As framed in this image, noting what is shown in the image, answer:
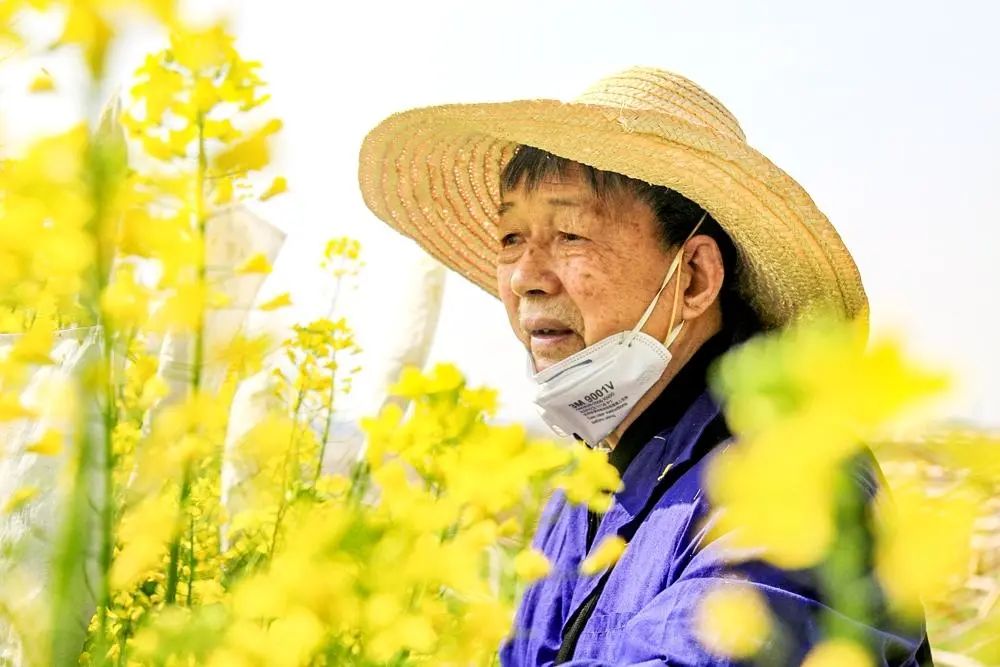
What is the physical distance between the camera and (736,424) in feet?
0.80

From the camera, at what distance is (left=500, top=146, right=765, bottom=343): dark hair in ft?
4.50

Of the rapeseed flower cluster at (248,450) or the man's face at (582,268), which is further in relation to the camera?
the man's face at (582,268)

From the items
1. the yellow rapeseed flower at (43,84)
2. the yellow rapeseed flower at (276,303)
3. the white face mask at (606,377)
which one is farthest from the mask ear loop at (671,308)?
the yellow rapeseed flower at (43,84)

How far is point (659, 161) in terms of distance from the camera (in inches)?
50.4

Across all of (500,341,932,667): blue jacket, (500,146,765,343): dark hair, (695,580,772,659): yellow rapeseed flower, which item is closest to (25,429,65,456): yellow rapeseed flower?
(695,580,772,659): yellow rapeseed flower

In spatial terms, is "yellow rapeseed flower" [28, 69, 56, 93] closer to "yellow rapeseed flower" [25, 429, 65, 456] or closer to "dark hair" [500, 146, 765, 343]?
"yellow rapeseed flower" [25, 429, 65, 456]

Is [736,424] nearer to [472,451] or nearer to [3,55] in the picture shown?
[472,451]

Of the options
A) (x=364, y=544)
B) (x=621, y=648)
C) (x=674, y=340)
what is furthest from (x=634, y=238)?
(x=364, y=544)

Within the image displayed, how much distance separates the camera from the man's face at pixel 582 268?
1.35 meters

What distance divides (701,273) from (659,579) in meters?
0.52

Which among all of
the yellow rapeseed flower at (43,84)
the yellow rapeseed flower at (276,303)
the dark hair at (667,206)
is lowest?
the yellow rapeseed flower at (276,303)

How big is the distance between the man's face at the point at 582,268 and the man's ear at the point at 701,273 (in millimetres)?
43

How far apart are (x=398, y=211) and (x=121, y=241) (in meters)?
1.54

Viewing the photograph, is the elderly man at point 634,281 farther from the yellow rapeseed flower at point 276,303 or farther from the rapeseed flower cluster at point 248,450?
the rapeseed flower cluster at point 248,450
